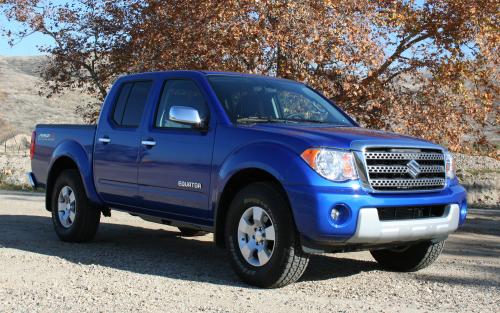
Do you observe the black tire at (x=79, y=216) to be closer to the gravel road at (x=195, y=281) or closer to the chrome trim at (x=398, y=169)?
the gravel road at (x=195, y=281)

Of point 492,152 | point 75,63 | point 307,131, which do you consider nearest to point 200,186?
Result: point 307,131

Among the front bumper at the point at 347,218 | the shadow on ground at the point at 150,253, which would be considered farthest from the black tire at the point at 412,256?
the front bumper at the point at 347,218

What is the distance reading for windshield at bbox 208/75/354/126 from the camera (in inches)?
262

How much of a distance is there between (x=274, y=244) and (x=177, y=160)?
4.81 ft

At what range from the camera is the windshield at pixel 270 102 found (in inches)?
262

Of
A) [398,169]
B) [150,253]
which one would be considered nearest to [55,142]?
[150,253]

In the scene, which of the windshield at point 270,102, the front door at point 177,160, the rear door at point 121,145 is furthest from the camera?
the rear door at point 121,145

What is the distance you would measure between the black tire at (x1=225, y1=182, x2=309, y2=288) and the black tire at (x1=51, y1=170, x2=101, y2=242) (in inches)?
105

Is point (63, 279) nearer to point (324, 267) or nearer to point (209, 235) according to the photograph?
point (324, 267)

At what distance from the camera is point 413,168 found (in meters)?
5.93

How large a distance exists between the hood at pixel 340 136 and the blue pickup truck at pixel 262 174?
15mm

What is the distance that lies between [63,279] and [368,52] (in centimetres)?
1087

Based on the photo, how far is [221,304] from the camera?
17.5 feet

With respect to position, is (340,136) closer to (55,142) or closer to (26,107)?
(55,142)
